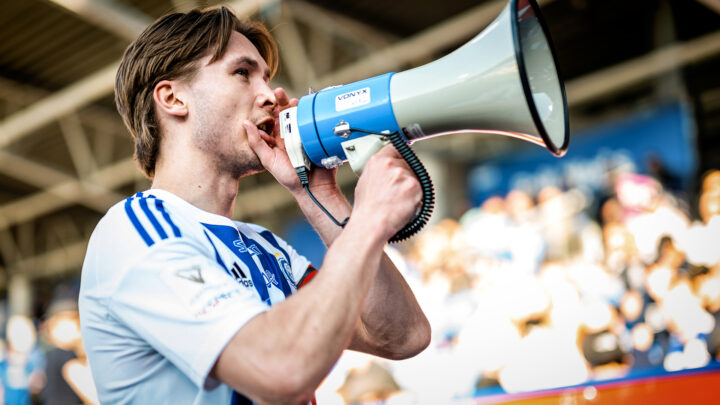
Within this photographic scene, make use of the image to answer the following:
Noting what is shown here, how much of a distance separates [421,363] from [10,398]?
4.37 metres

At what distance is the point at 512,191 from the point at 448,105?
6801mm

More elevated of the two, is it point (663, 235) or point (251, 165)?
point (251, 165)

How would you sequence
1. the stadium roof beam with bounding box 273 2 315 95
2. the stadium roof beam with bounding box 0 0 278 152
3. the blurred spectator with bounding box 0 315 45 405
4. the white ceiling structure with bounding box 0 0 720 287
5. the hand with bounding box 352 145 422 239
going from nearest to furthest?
the hand with bounding box 352 145 422 239 → the blurred spectator with bounding box 0 315 45 405 → the white ceiling structure with bounding box 0 0 720 287 → the stadium roof beam with bounding box 273 2 315 95 → the stadium roof beam with bounding box 0 0 278 152

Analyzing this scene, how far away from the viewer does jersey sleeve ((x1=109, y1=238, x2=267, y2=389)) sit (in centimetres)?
93

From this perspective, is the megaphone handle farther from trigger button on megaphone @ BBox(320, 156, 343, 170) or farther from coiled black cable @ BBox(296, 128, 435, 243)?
trigger button on megaphone @ BBox(320, 156, 343, 170)

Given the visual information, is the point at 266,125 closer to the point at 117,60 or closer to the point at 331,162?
the point at 331,162

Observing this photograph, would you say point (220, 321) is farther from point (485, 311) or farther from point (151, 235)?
point (485, 311)

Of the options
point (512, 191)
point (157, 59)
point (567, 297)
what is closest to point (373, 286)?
point (157, 59)

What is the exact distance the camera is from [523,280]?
5.45 m

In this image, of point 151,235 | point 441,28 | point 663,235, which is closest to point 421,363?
point 663,235

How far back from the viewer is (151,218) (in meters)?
1.10

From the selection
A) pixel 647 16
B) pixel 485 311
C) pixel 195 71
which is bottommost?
pixel 485 311

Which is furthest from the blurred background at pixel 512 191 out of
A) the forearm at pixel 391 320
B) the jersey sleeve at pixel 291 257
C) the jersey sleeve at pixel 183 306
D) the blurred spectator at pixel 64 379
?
the jersey sleeve at pixel 183 306

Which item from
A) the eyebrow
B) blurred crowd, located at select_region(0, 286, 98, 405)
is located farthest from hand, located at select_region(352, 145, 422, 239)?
blurred crowd, located at select_region(0, 286, 98, 405)
